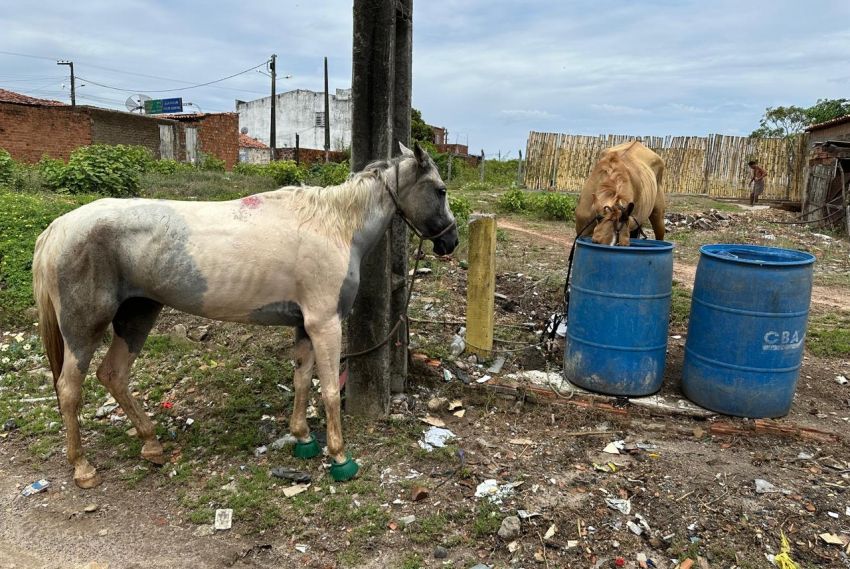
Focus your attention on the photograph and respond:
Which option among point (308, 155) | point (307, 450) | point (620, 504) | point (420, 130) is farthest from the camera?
point (420, 130)

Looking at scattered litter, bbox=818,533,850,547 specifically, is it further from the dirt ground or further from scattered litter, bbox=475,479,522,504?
scattered litter, bbox=475,479,522,504

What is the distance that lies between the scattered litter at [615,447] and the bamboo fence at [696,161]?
16.7m

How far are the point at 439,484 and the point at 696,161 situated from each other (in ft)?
66.2

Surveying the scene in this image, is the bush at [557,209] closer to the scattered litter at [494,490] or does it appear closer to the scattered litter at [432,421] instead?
the scattered litter at [432,421]

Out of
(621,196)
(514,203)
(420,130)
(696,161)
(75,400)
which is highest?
(420,130)

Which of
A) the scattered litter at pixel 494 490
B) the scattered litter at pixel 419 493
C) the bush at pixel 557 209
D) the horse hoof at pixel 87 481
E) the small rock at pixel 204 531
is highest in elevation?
the bush at pixel 557 209

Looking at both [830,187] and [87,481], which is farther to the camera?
[830,187]

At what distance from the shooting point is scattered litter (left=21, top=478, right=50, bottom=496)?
3281 millimetres

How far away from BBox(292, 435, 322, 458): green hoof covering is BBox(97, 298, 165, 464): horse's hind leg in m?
0.84

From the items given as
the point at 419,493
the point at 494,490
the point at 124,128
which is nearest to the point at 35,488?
the point at 419,493

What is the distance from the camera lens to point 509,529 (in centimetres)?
285

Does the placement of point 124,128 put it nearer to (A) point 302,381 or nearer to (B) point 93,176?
(B) point 93,176

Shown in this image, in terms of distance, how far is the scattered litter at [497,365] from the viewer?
4.74m

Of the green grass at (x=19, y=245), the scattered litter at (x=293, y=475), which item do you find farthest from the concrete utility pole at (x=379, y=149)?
the green grass at (x=19, y=245)
